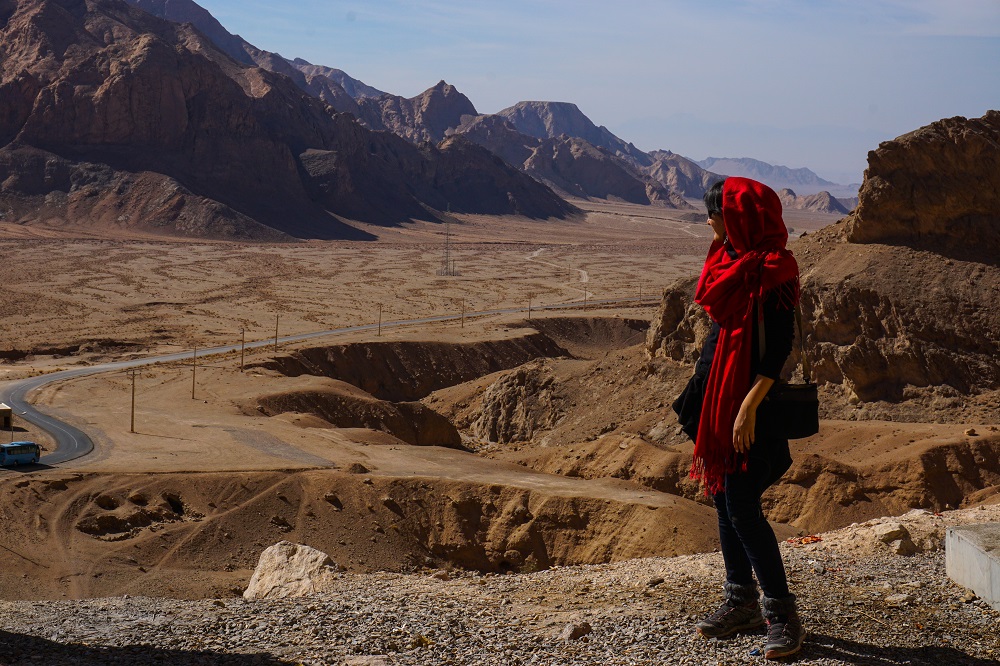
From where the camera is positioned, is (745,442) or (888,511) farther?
(888,511)

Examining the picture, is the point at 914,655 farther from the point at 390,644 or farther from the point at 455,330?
the point at 455,330

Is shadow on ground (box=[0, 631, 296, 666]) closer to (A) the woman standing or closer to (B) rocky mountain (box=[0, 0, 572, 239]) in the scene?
(A) the woman standing

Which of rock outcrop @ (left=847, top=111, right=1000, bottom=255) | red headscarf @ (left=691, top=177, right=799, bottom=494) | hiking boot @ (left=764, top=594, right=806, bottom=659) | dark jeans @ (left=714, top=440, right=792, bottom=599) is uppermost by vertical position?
rock outcrop @ (left=847, top=111, right=1000, bottom=255)

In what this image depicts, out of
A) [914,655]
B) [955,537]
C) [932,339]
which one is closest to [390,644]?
[914,655]

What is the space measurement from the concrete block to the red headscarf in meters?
2.09

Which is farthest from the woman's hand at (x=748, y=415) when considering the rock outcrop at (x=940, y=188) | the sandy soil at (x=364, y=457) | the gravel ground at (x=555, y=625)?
the rock outcrop at (x=940, y=188)

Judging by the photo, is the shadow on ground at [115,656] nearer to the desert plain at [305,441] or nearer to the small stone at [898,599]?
the small stone at [898,599]

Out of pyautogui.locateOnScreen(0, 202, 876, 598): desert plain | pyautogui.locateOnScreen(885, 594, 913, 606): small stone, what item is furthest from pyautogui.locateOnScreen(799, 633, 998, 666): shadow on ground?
pyautogui.locateOnScreen(0, 202, 876, 598): desert plain

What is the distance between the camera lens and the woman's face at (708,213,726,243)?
6062 mm

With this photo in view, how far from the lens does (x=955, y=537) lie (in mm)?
7121

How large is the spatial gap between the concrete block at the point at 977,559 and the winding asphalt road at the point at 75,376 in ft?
72.1

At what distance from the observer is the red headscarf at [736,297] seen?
5605 millimetres

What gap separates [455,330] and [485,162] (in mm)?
124022

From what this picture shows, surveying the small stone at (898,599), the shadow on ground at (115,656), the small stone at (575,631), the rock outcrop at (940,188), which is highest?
the rock outcrop at (940,188)
